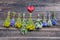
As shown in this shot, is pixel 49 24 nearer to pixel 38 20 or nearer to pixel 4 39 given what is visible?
pixel 38 20

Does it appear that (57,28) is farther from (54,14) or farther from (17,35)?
(17,35)

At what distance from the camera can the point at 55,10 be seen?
16.9 ft

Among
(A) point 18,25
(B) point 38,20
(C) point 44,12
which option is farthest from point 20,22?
(C) point 44,12

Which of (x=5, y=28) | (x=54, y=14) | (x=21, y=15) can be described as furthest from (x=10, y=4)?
(x=54, y=14)

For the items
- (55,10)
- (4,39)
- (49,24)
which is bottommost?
(4,39)

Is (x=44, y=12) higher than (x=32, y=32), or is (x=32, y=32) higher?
(x=44, y=12)

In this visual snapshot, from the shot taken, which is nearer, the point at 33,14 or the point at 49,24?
the point at 49,24

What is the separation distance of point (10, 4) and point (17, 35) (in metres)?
0.96

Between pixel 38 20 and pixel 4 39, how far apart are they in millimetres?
883

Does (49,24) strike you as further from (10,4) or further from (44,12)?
(10,4)

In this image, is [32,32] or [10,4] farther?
[10,4]

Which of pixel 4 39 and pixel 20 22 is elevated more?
pixel 20 22

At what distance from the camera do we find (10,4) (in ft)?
17.3

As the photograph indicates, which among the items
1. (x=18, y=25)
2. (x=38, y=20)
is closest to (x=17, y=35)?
(x=18, y=25)
